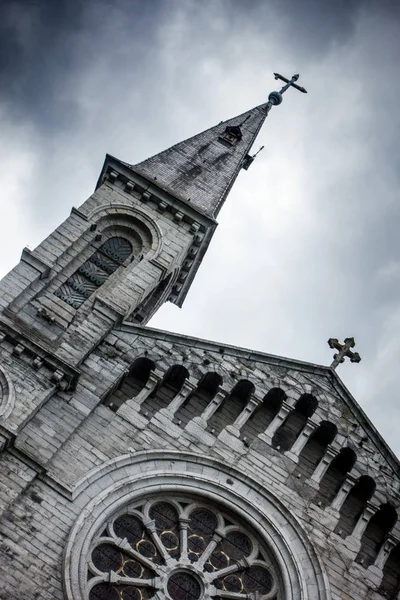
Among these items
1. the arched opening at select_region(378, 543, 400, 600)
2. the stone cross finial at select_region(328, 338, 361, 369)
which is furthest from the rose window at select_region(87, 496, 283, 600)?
the stone cross finial at select_region(328, 338, 361, 369)

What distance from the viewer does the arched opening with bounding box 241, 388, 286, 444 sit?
16688 mm

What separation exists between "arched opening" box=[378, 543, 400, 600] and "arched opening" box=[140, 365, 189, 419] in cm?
621

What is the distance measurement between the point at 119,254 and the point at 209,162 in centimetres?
680

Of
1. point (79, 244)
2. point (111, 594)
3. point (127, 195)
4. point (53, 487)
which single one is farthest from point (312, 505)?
point (127, 195)

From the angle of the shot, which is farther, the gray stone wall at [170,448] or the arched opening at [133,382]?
the arched opening at [133,382]

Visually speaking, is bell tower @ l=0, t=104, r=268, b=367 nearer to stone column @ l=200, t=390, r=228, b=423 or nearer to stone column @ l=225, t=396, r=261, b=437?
stone column @ l=200, t=390, r=228, b=423

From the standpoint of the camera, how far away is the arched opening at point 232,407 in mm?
16672

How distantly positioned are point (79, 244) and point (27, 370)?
5165 millimetres

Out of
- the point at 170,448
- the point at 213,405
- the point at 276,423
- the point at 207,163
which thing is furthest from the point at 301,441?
the point at 207,163

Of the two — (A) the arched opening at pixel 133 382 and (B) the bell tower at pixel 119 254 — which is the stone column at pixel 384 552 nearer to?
(A) the arched opening at pixel 133 382

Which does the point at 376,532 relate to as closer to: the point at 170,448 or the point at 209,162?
the point at 170,448

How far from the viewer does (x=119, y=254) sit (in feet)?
66.3

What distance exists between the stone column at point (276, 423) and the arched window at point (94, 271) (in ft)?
19.5

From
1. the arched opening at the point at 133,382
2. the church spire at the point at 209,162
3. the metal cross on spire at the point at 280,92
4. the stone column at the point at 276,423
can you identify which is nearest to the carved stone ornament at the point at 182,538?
the stone column at the point at 276,423
